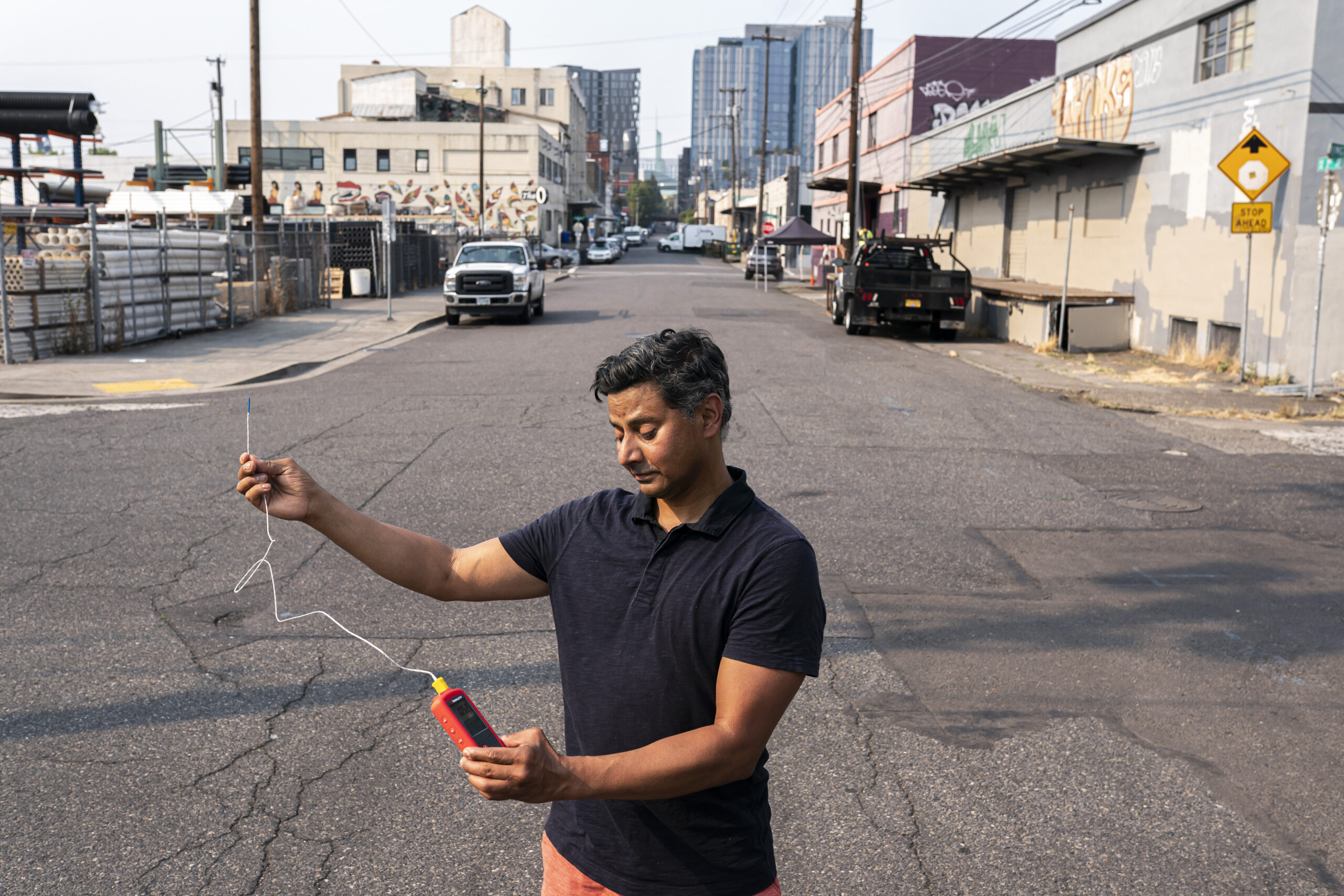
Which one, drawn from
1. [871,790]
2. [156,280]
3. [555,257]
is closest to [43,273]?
[156,280]

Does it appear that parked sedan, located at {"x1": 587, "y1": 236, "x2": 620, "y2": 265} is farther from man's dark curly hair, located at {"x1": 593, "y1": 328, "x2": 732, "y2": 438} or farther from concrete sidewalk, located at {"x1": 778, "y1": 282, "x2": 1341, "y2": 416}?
man's dark curly hair, located at {"x1": 593, "y1": 328, "x2": 732, "y2": 438}

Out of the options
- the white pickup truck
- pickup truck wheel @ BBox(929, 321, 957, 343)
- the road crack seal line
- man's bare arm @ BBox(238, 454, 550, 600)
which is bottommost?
the road crack seal line

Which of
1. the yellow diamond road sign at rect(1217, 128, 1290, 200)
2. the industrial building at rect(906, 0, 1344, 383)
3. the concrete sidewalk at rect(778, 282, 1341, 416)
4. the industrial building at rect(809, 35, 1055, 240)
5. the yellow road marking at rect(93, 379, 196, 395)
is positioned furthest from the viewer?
the industrial building at rect(809, 35, 1055, 240)

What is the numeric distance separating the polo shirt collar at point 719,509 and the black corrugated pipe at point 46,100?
31818 millimetres

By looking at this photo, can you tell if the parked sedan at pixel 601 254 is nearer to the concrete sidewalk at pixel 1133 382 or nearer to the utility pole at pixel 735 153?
the utility pole at pixel 735 153

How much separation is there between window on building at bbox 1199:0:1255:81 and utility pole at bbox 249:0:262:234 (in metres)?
20.2

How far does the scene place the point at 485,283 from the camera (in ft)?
87.3

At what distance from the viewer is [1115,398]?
49.8 feet

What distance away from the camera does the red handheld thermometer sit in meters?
1.86

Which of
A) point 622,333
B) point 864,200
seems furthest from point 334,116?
point 622,333

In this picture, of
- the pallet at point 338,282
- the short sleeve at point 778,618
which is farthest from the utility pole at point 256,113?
Result: the short sleeve at point 778,618

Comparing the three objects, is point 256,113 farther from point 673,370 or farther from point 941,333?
point 673,370

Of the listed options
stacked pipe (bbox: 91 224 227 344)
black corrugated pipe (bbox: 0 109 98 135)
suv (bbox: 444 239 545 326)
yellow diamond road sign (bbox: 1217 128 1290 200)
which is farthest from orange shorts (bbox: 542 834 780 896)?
black corrugated pipe (bbox: 0 109 98 135)

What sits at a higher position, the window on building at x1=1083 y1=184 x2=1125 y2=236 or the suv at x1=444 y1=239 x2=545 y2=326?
the window on building at x1=1083 y1=184 x2=1125 y2=236
